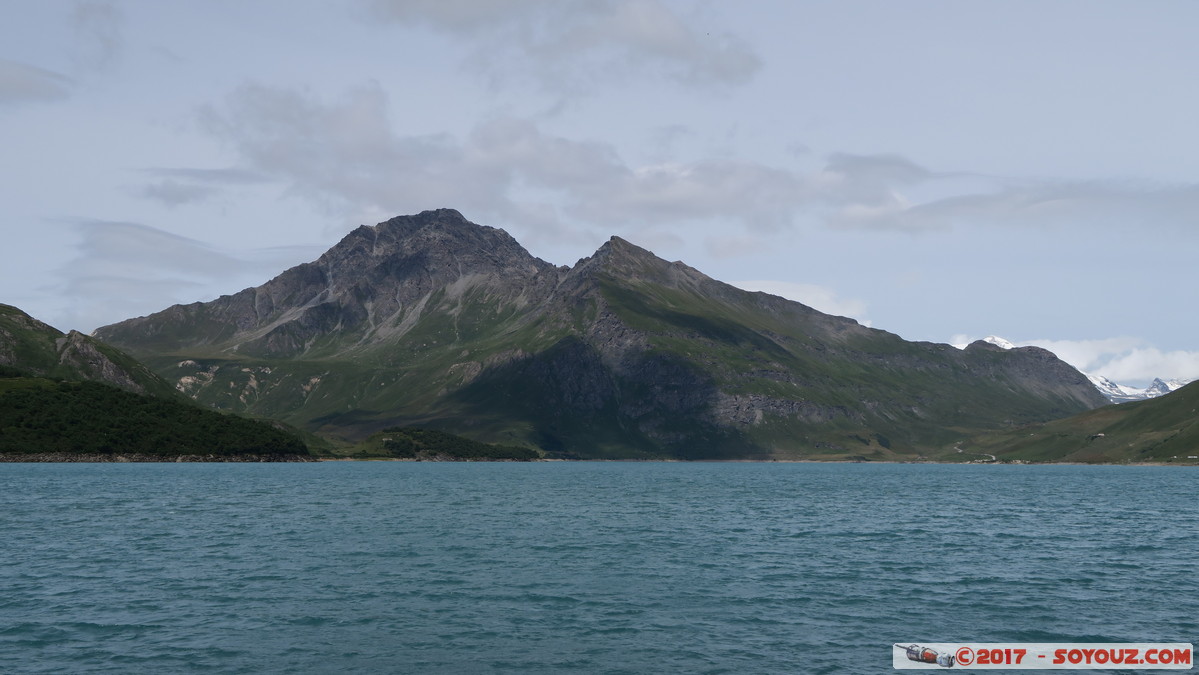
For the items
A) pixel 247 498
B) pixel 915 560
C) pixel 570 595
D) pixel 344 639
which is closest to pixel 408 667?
pixel 344 639

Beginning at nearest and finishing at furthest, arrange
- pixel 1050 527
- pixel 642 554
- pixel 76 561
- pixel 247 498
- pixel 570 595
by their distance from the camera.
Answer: pixel 570 595 < pixel 76 561 < pixel 642 554 < pixel 1050 527 < pixel 247 498

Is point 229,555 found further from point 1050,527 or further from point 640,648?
point 1050,527

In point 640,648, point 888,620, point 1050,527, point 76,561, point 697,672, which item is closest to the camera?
point 697,672

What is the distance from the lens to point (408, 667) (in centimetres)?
4688

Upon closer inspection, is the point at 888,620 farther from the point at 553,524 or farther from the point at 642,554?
the point at 553,524

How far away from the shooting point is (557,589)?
227ft

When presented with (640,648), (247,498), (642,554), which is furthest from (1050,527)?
(247,498)

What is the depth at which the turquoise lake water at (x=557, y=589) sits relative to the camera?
164ft

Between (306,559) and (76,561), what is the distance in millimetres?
18543

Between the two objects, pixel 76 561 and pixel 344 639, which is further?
pixel 76 561

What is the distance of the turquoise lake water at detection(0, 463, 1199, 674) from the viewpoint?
5000 centimetres

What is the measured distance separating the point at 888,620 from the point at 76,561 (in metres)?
65.3

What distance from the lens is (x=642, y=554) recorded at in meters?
88.5

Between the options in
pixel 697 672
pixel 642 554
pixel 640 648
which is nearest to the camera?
pixel 697 672
